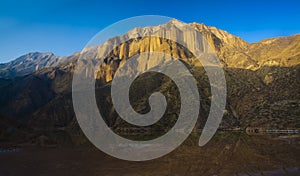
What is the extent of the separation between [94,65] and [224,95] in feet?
396

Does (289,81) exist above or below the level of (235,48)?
below

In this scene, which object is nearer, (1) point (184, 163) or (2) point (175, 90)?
(1) point (184, 163)

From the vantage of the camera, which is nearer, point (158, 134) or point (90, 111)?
point (158, 134)

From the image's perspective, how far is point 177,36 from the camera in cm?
19175

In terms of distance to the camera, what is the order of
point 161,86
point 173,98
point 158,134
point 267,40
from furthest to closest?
1. point 267,40
2. point 161,86
3. point 173,98
4. point 158,134

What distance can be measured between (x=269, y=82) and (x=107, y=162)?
7443cm

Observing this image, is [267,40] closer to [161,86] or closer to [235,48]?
[235,48]

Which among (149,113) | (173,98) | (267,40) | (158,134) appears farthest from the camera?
(267,40)

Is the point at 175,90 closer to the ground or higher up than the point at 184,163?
higher up

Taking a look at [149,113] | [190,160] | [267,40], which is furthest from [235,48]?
[190,160]

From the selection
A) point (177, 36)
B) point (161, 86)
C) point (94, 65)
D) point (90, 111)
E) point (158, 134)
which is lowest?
point (158, 134)

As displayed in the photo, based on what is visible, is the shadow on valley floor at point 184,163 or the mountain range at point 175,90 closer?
the shadow on valley floor at point 184,163

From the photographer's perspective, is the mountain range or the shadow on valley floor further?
the mountain range

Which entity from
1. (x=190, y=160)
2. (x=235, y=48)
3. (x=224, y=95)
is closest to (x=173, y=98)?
(x=224, y=95)
